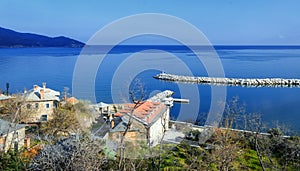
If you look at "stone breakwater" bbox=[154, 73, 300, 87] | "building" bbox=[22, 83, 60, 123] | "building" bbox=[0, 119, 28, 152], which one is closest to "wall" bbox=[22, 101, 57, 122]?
"building" bbox=[22, 83, 60, 123]

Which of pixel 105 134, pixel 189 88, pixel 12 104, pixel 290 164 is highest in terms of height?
pixel 189 88

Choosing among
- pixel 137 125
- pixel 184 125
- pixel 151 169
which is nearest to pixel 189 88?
pixel 184 125

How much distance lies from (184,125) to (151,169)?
451 centimetres

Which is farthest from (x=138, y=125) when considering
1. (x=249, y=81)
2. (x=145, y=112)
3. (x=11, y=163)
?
(x=249, y=81)

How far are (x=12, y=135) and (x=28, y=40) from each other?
83.3 m

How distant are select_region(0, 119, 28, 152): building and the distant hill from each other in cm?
6685

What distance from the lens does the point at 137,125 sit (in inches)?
264

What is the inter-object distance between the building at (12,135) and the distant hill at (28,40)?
66.9m

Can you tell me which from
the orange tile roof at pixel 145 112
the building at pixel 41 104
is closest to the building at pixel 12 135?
A: the building at pixel 41 104

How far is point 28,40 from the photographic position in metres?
84.1

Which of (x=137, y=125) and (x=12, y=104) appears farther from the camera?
(x=12, y=104)

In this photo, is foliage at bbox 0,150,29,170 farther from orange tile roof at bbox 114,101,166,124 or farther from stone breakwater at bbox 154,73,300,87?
stone breakwater at bbox 154,73,300,87

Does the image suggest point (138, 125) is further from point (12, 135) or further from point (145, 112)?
point (12, 135)

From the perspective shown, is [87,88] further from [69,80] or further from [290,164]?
[69,80]
